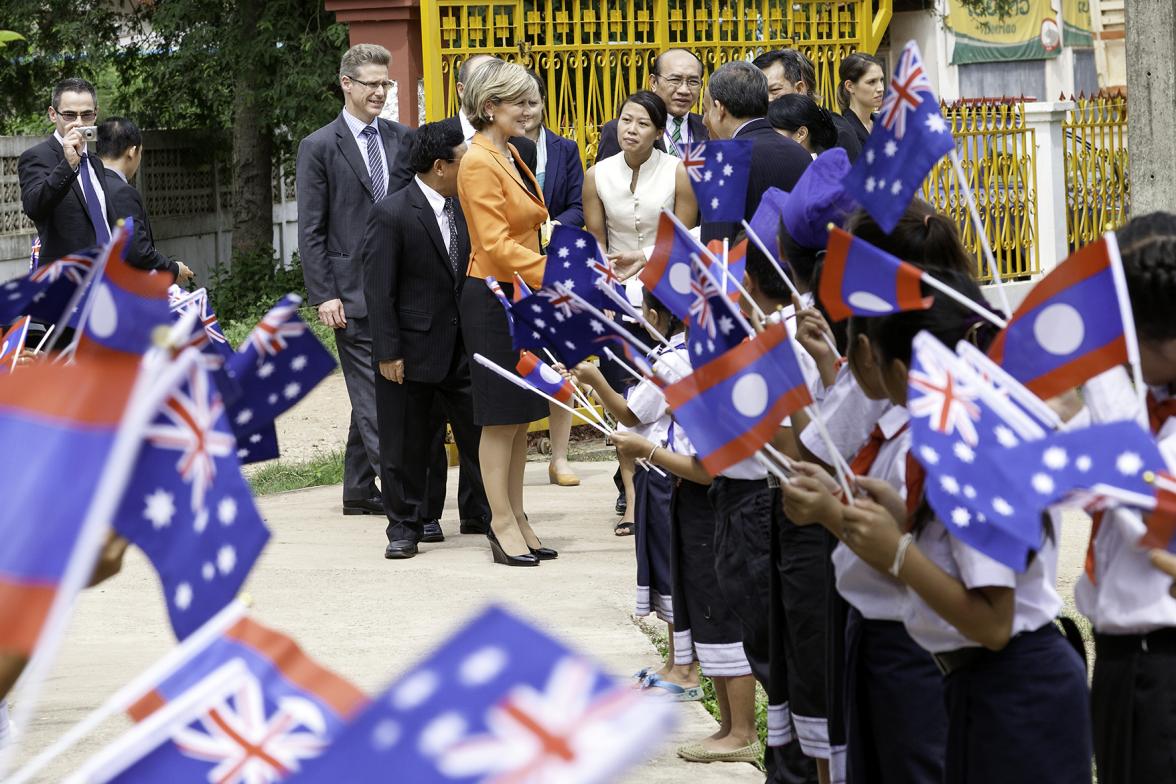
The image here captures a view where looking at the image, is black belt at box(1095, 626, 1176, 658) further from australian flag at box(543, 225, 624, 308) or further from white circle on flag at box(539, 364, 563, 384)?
white circle on flag at box(539, 364, 563, 384)

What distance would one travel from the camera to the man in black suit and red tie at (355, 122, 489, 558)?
7320 millimetres

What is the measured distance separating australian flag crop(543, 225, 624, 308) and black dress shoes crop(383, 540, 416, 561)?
2588 millimetres

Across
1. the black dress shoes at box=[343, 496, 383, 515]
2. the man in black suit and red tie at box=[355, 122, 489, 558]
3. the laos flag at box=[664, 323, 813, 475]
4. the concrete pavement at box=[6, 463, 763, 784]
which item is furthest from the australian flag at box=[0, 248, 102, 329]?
the black dress shoes at box=[343, 496, 383, 515]

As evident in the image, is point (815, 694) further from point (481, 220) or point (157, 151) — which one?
point (157, 151)

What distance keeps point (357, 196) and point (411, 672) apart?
680 cm

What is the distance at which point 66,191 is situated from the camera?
7.20m

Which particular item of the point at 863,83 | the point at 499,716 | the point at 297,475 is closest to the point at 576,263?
the point at 863,83

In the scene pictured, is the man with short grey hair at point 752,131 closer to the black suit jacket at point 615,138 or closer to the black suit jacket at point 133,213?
the black suit jacket at point 615,138

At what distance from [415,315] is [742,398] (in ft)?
15.1

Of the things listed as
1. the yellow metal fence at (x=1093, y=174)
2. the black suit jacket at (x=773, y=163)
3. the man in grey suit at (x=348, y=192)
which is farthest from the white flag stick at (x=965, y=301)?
the yellow metal fence at (x=1093, y=174)

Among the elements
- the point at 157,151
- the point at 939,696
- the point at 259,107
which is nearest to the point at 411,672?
the point at 939,696

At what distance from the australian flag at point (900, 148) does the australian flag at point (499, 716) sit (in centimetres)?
174

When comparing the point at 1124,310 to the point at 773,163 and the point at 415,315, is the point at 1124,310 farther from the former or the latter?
the point at 415,315

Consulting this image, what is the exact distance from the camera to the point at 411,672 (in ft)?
5.17
